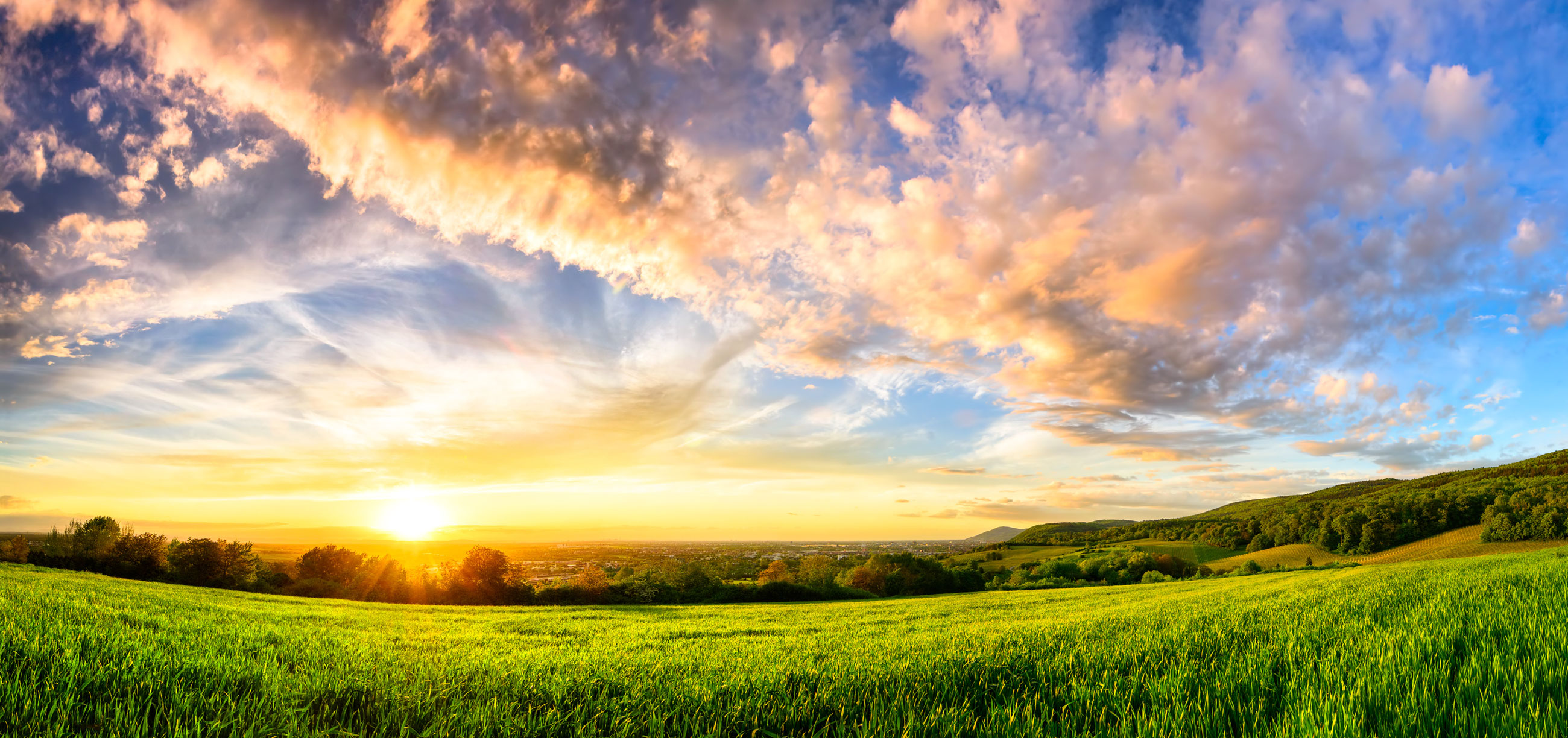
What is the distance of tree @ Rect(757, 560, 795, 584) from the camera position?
58672 millimetres

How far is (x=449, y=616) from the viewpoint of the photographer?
26438 millimetres

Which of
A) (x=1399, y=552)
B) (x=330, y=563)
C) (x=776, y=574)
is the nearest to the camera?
(x=330, y=563)

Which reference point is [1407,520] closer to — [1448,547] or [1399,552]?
[1399,552]

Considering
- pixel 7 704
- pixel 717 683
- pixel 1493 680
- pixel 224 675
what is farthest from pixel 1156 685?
pixel 7 704

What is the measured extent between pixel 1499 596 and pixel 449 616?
1296 inches

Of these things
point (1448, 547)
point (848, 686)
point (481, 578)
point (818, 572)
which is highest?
point (848, 686)

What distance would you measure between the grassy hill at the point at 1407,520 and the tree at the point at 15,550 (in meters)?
180

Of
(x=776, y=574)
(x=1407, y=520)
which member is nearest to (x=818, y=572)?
(x=776, y=574)

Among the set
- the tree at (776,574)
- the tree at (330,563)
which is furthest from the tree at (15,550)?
the tree at (776,574)

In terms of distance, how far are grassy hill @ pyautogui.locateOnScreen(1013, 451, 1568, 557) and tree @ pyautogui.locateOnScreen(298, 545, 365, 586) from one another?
507 feet

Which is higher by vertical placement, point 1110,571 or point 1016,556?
point 1110,571

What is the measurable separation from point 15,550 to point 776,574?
72.4 m

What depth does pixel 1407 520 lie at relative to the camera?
373ft

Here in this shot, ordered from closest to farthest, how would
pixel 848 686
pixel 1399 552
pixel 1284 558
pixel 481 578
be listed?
pixel 848 686, pixel 481 578, pixel 1399 552, pixel 1284 558
